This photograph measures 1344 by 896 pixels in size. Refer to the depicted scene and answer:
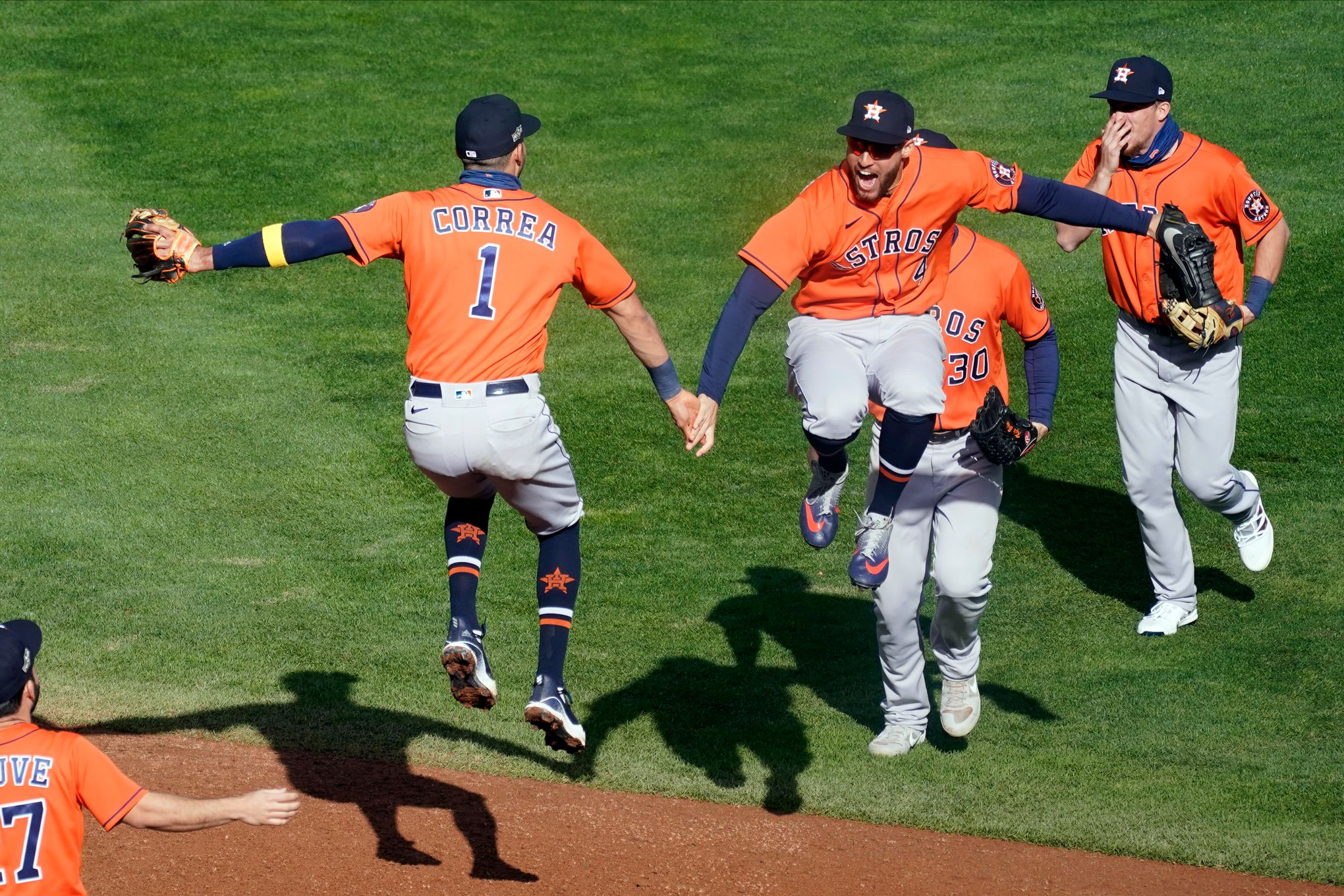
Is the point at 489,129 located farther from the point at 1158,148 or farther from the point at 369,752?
the point at 1158,148

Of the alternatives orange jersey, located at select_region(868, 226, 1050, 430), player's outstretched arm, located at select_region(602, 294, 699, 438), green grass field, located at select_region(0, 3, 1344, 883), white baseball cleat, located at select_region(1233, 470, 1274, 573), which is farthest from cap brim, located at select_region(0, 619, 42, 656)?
white baseball cleat, located at select_region(1233, 470, 1274, 573)

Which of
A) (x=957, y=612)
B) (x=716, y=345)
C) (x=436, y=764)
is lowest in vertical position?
(x=436, y=764)

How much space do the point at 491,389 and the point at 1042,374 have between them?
299 cm

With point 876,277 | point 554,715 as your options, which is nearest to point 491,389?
point 554,715

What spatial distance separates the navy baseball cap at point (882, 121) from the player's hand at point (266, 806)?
11.1 ft

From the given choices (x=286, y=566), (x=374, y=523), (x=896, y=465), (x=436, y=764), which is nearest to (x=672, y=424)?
(x=374, y=523)

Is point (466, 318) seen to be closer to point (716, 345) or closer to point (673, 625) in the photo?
point (716, 345)

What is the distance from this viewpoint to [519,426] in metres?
6.34

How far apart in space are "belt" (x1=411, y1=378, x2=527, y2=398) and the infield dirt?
7.37 ft

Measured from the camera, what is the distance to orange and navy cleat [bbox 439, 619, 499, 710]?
6.37 meters

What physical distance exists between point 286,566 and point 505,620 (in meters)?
1.63

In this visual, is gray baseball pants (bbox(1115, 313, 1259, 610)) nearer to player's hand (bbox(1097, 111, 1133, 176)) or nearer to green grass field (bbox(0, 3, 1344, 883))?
green grass field (bbox(0, 3, 1344, 883))

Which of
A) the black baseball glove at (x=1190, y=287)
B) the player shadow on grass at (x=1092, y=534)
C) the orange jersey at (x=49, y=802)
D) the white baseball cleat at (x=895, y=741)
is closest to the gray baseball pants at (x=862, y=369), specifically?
the black baseball glove at (x=1190, y=287)

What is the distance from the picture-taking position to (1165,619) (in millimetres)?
9453
